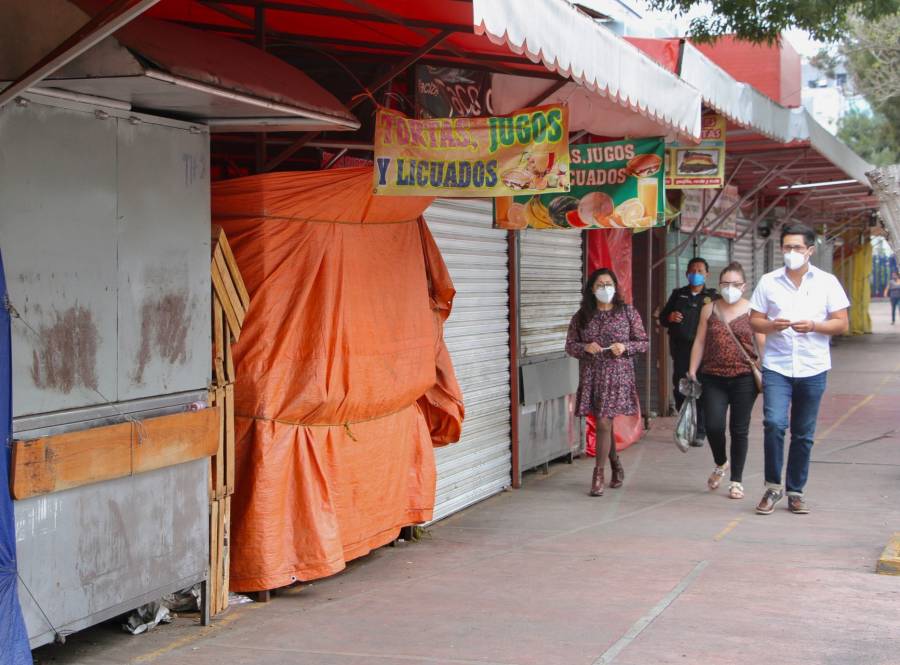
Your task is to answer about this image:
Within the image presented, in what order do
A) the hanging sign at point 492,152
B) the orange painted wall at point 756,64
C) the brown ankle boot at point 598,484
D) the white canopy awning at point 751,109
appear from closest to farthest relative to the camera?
the hanging sign at point 492,152 < the brown ankle boot at point 598,484 < the white canopy awning at point 751,109 < the orange painted wall at point 756,64

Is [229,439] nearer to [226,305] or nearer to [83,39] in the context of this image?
[226,305]

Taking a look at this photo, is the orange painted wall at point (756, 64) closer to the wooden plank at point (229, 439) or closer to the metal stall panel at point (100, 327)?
the wooden plank at point (229, 439)

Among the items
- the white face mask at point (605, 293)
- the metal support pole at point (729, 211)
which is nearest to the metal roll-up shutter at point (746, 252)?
the metal support pole at point (729, 211)

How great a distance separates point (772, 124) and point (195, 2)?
7328mm

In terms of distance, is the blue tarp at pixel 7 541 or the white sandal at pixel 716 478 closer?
the blue tarp at pixel 7 541

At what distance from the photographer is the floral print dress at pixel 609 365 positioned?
29.2 feet

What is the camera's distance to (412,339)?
6965 mm

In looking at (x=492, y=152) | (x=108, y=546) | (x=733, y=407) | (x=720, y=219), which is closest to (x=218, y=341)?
(x=108, y=546)

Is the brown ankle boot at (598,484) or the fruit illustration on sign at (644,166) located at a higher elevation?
the fruit illustration on sign at (644,166)

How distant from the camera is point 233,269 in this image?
18.5 ft

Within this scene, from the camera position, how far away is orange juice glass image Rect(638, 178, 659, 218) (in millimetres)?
8242

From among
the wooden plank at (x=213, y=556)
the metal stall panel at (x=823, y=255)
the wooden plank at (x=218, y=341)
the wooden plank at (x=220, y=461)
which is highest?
the metal stall panel at (x=823, y=255)

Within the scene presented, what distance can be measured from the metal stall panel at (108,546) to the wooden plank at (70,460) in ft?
0.18

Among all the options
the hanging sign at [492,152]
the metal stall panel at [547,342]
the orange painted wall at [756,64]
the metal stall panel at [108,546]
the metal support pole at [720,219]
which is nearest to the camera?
the metal stall panel at [108,546]
